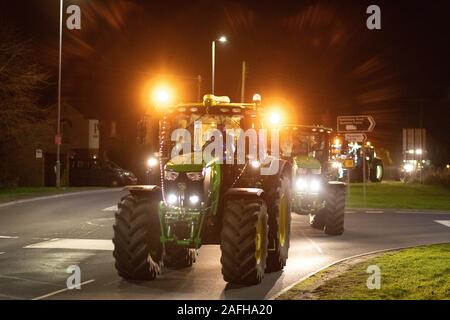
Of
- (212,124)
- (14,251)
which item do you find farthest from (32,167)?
(212,124)

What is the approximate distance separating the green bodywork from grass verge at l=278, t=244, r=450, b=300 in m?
1.79

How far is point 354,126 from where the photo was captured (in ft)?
92.6

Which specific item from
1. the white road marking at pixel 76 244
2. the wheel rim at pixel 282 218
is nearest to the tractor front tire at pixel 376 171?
the white road marking at pixel 76 244

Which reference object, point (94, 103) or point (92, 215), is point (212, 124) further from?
point (94, 103)

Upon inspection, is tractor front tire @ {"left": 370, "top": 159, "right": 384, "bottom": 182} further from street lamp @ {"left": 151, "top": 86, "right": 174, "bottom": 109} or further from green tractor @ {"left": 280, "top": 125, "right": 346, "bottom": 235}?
street lamp @ {"left": 151, "top": 86, "right": 174, "bottom": 109}

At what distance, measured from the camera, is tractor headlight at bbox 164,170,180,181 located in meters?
12.1

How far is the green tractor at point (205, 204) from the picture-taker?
11.4 metres

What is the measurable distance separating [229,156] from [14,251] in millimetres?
5697

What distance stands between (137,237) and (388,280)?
155 inches

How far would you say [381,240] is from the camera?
18.4 metres

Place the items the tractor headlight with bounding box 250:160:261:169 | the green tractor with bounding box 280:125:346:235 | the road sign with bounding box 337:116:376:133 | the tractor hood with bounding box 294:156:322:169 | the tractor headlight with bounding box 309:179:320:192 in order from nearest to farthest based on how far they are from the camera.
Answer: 1. the tractor headlight with bounding box 250:160:261:169
2. the green tractor with bounding box 280:125:346:235
3. the tractor headlight with bounding box 309:179:320:192
4. the tractor hood with bounding box 294:156:322:169
5. the road sign with bounding box 337:116:376:133

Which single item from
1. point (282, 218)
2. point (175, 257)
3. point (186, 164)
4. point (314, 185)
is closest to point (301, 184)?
point (314, 185)

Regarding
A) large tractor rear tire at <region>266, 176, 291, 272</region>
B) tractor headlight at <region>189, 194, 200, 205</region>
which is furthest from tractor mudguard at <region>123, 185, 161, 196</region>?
large tractor rear tire at <region>266, 176, 291, 272</region>
